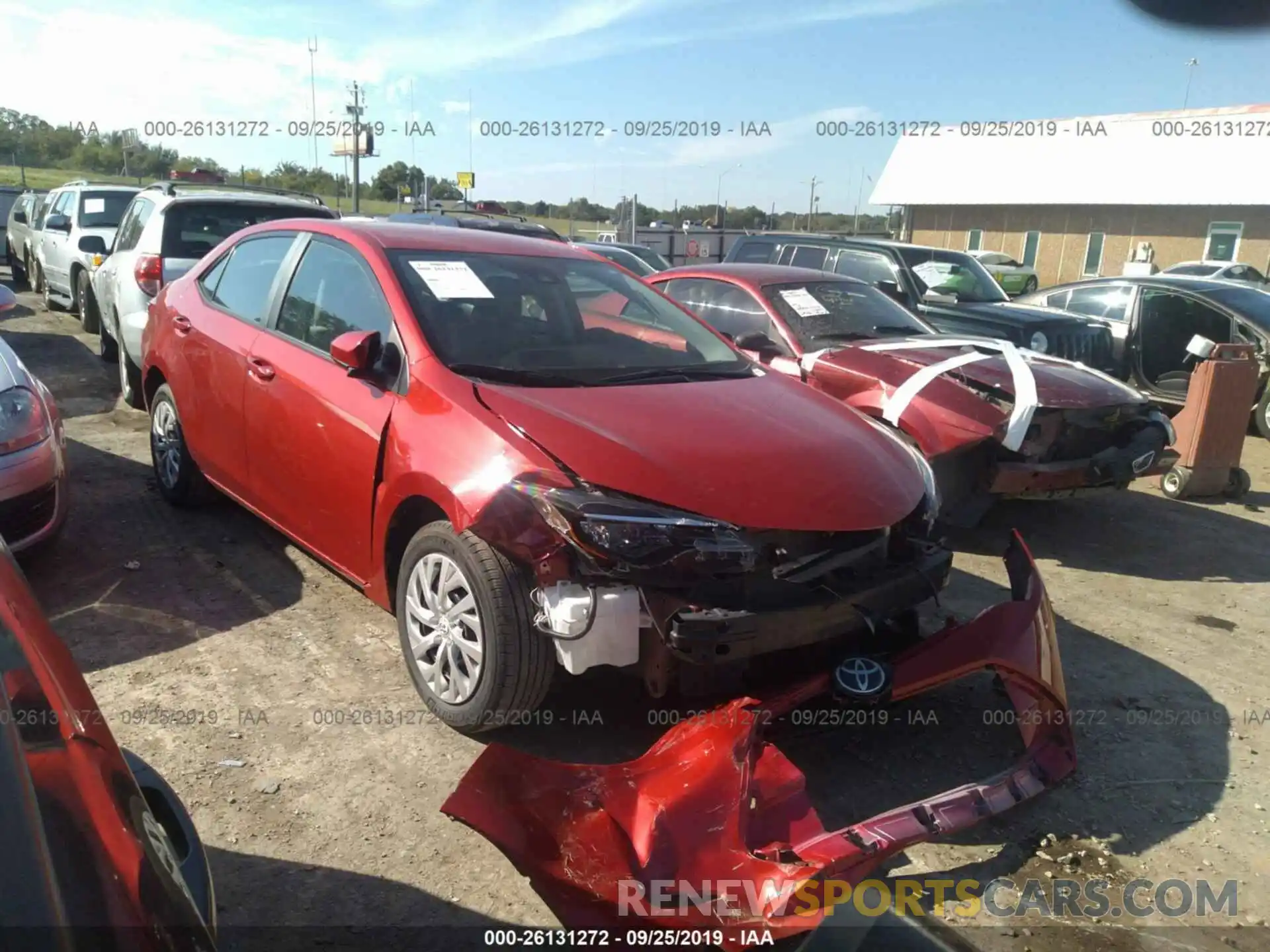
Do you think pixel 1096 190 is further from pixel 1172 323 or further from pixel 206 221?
pixel 206 221

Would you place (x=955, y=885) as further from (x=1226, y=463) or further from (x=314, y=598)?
(x=1226, y=463)

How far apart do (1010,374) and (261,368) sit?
4113mm

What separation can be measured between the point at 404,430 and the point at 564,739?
121 cm

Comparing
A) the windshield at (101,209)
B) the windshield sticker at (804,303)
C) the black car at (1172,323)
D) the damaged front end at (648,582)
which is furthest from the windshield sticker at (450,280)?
the windshield at (101,209)

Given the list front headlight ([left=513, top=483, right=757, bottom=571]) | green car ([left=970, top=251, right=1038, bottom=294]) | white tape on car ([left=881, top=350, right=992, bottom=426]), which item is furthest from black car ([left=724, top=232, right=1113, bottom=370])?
green car ([left=970, top=251, right=1038, bottom=294])

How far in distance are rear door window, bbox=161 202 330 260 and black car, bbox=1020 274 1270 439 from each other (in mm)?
7358

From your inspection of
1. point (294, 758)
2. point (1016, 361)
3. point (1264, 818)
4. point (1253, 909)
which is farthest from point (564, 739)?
point (1016, 361)

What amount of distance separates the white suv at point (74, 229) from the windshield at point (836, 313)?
8628 mm

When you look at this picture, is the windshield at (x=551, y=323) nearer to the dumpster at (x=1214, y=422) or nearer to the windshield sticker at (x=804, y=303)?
the windshield sticker at (x=804, y=303)

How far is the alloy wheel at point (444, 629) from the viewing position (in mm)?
3025

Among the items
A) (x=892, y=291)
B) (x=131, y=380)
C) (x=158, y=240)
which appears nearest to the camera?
(x=131, y=380)

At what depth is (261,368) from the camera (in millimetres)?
4105

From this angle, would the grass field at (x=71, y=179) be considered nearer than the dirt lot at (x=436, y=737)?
No

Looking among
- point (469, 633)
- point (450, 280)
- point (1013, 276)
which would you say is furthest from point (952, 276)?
point (1013, 276)
